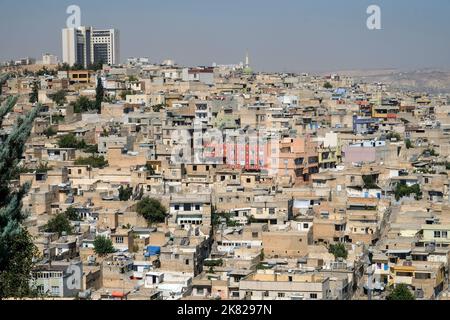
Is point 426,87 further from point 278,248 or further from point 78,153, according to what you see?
point 278,248

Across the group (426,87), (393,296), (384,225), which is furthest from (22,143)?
(426,87)

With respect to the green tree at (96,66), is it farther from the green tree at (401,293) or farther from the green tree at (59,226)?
the green tree at (401,293)

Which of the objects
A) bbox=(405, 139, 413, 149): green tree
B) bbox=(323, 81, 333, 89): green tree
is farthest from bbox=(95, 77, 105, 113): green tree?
bbox=(323, 81, 333, 89): green tree

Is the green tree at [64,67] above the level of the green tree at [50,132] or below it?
above

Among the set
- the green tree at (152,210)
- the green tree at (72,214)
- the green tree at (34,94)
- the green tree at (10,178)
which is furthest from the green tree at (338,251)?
the green tree at (34,94)

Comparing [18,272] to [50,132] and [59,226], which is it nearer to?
[59,226]
